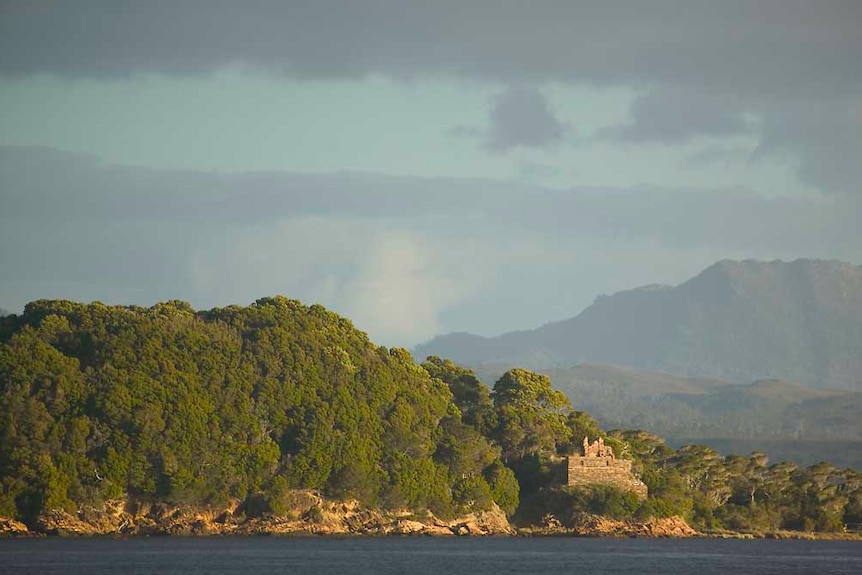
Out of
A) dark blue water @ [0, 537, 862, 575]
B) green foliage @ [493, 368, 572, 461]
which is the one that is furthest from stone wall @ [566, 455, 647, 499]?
green foliage @ [493, 368, 572, 461]

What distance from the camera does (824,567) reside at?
3900 inches

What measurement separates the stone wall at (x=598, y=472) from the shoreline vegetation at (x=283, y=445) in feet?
2.20

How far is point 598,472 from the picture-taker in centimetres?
12494

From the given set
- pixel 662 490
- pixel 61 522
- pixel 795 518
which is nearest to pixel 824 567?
pixel 662 490

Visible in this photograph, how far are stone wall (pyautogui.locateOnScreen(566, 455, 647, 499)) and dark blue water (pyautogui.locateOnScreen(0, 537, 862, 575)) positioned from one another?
493 centimetres

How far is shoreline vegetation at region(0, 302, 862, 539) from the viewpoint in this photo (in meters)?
110

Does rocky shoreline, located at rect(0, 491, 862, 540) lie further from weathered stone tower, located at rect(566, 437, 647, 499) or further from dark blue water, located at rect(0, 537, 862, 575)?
weathered stone tower, located at rect(566, 437, 647, 499)

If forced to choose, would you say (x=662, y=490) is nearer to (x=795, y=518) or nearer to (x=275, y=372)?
(x=795, y=518)

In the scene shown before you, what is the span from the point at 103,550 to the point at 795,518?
65.7m

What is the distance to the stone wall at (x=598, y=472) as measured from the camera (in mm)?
124875

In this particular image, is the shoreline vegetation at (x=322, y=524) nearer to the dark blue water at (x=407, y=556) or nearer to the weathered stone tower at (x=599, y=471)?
the dark blue water at (x=407, y=556)

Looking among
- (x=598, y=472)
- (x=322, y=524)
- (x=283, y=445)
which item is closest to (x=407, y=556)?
(x=322, y=524)

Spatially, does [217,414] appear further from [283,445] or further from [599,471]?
[599,471]

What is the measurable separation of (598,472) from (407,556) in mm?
28251
